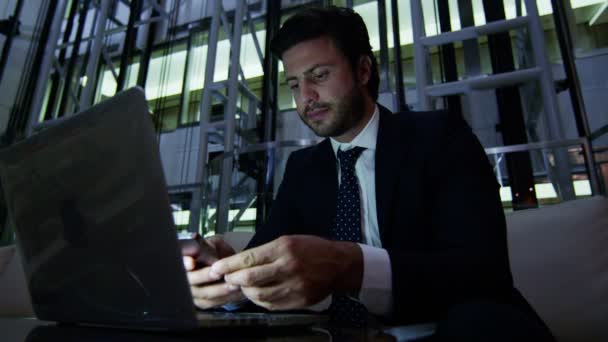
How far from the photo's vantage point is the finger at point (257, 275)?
0.40 metres

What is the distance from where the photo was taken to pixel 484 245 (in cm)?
57

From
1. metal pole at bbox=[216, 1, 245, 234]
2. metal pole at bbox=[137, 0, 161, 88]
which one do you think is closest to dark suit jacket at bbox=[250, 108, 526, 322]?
metal pole at bbox=[216, 1, 245, 234]

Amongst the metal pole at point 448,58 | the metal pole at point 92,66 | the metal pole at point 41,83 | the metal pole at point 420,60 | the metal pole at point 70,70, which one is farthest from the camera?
the metal pole at point 70,70

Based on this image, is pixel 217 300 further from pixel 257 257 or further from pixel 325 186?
pixel 325 186

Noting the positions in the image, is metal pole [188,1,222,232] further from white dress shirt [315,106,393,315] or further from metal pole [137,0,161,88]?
white dress shirt [315,106,393,315]

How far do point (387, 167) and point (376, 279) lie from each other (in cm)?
28

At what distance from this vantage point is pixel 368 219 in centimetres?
81

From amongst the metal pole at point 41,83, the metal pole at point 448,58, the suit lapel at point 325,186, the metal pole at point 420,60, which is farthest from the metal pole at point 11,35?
the suit lapel at point 325,186

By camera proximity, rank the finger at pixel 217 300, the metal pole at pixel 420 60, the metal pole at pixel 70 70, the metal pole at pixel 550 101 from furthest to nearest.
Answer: the metal pole at pixel 70 70
the metal pole at pixel 420 60
the metal pole at pixel 550 101
the finger at pixel 217 300

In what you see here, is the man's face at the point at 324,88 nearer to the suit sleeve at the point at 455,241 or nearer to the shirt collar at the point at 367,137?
the shirt collar at the point at 367,137

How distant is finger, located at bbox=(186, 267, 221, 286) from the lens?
447 mm

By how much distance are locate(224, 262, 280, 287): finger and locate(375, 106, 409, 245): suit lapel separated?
0.34m

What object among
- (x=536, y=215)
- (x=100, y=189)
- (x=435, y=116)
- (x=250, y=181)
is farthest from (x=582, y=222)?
(x=250, y=181)

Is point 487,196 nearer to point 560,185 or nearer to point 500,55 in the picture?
point 560,185
